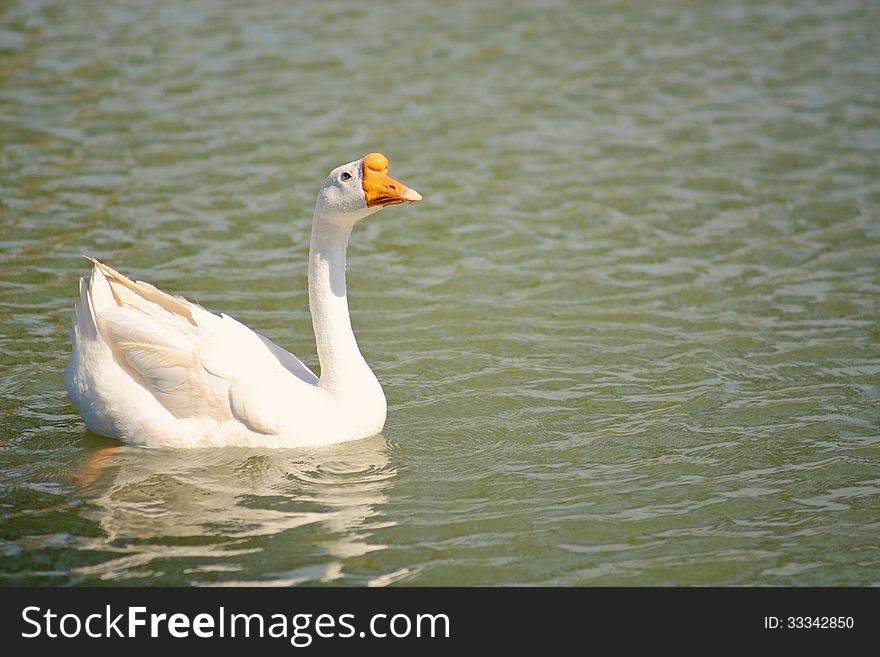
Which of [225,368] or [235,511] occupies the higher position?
[225,368]

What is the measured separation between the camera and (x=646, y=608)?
590 cm

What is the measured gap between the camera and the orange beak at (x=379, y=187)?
23.3 ft

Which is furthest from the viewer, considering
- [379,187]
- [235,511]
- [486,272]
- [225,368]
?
[486,272]

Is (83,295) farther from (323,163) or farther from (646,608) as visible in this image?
(323,163)

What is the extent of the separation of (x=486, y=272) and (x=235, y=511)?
14.7ft

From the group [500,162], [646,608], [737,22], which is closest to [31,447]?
[646,608]

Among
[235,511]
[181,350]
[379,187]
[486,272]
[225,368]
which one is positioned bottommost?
[235,511]

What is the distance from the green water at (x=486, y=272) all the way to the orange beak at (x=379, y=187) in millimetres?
1554

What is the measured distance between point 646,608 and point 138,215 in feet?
23.6

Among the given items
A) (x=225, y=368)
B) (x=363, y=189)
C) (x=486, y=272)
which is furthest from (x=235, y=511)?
(x=486, y=272)

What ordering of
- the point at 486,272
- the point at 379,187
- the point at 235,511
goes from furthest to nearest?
the point at 486,272 → the point at 379,187 → the point at 235,511

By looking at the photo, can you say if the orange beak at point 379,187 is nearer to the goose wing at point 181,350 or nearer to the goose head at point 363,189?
the goose head at point 363,189

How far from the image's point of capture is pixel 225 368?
7.31 m

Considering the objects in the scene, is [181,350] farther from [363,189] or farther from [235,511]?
[363,189]
